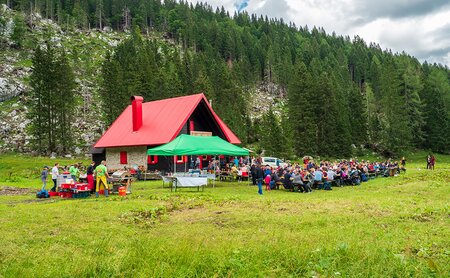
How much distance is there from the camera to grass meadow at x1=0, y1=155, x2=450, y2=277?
5.25 meters

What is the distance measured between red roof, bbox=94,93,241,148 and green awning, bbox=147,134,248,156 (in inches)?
244

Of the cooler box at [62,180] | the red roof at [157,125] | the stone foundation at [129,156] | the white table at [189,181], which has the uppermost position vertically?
the red roof at [157,125]

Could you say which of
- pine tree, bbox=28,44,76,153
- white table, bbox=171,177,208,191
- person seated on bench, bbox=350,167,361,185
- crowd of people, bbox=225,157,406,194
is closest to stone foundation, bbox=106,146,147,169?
crowd of people, bbox=225,157,406,194

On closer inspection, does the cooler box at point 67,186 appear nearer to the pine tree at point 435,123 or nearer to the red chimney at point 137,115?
the red chimney at point 137,115

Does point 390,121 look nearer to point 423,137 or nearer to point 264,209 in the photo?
point 423,137

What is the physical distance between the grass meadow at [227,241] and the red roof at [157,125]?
54.5 feet

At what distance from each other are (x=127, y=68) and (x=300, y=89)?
1151 inches

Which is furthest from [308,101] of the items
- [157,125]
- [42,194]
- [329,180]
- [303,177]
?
[42,194]

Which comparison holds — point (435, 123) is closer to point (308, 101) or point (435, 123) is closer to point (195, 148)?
point (308, 101)

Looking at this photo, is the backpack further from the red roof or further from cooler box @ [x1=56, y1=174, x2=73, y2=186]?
the red roof

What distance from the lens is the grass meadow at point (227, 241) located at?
5.25 meters

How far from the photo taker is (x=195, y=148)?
20.1m

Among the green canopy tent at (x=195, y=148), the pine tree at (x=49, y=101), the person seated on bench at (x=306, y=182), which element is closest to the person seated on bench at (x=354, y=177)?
the person seated on bench at (x=306, y=182)

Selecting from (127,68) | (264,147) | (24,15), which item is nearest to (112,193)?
(264,147)
